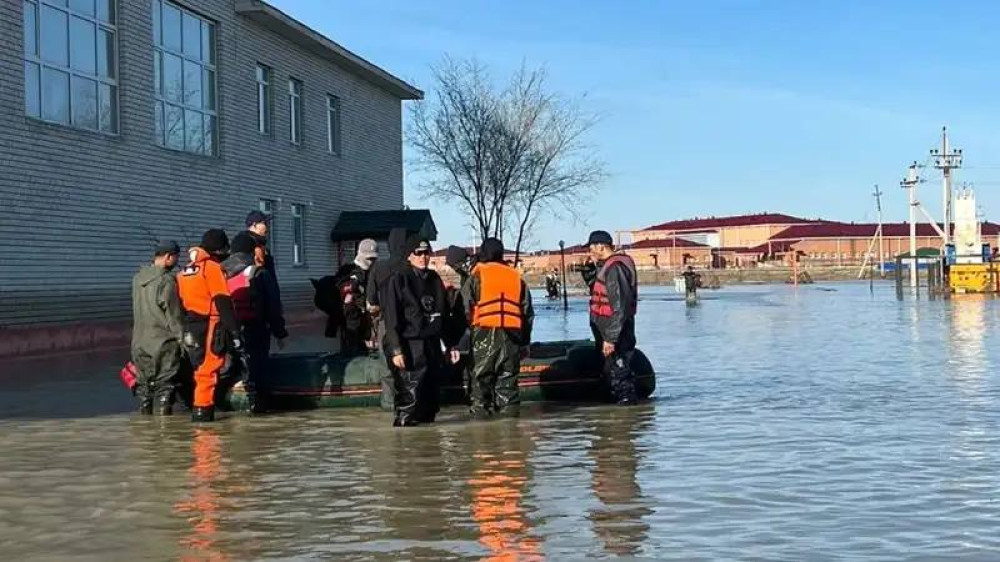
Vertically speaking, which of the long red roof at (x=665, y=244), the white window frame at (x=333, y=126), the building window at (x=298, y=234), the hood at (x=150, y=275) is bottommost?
the hood at (x=150, y=275)

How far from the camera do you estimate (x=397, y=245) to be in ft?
36.3

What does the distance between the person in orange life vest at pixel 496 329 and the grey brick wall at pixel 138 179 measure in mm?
12489

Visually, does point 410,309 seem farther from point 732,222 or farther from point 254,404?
point 732,222

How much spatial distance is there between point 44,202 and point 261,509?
54.5 feet

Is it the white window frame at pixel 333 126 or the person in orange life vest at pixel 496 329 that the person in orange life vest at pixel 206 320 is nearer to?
the person in orange life vest at pixel 496 329

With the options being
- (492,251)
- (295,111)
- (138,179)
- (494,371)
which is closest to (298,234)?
(295,111)

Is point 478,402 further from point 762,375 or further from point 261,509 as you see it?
point 762,375

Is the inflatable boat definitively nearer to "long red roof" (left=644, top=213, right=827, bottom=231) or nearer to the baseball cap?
the baseball cap

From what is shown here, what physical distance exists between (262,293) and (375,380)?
142cm

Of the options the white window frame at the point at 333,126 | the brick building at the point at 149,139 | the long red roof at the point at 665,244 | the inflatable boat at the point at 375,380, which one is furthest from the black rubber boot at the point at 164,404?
the long red roof at the point at 665,244

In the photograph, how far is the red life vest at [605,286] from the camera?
40.0ft

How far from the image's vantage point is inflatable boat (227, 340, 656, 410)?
12516mm

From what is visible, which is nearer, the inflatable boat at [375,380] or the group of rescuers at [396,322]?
the group of rescuers at [396,322]

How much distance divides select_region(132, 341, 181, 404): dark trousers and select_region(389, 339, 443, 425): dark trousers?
2294 mm
